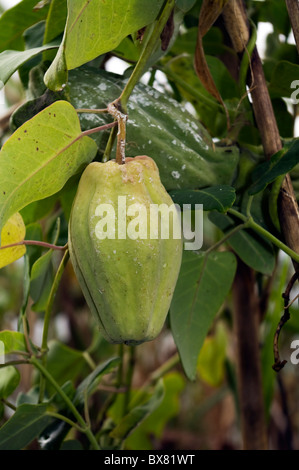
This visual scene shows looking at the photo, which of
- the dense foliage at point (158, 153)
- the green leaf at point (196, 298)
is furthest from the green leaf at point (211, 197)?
the green leaf at point (196, 298)

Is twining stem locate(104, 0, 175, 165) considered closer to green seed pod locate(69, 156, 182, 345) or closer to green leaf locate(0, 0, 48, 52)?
green seed pod locate(69, 156, 182, 345)

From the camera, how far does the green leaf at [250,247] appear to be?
50cm

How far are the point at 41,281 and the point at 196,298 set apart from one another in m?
0.16

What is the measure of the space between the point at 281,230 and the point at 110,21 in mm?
198

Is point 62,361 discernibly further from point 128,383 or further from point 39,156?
point 39,156

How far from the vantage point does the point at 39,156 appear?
33 cm

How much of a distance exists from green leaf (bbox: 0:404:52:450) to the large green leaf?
230 mm

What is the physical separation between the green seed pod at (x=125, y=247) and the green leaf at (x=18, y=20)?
24 centimetres

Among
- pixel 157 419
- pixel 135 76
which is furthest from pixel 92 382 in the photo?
pixel 157 419

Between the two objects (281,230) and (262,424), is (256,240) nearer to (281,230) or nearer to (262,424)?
(281,230)

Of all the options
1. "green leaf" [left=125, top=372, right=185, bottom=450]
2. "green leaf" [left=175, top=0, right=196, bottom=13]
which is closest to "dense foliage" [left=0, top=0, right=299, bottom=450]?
"green leaf" [left=175, top=0, right=196, bottom=13]

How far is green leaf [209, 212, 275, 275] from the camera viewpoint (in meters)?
0.50

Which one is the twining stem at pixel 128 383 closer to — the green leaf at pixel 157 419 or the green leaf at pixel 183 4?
the green leaf at pixel 157 419
